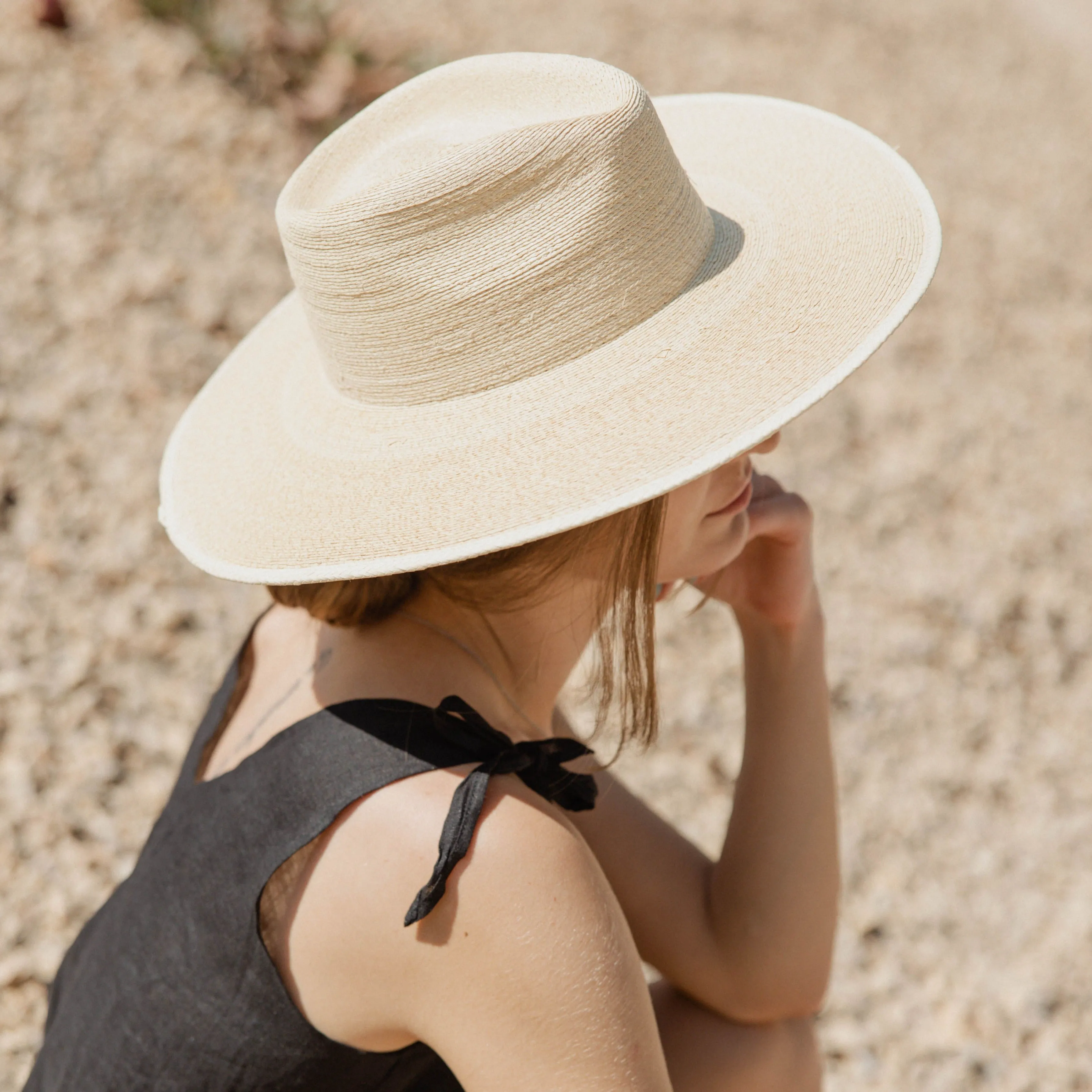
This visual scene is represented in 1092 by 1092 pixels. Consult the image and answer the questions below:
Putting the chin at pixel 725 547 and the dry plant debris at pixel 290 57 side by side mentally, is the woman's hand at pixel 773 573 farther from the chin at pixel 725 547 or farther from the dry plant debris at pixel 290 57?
the dry plant debris at pixel 290 57

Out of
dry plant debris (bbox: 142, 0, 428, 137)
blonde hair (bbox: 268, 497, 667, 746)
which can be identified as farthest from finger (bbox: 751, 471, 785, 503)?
dry plant debris (bbox: 142, 0, 428, 137)

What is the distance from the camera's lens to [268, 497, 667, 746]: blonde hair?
4.85 ft

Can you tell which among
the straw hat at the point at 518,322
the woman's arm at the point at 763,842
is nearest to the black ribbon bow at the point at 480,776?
the straw hat at the point at 518,322

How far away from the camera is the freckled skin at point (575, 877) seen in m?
1.31

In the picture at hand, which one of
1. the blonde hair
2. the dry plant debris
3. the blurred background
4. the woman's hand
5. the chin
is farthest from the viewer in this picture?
the dry plant debris

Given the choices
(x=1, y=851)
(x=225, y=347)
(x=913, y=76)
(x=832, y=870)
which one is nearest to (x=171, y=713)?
(x=1, y=851)

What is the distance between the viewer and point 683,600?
13.0ft

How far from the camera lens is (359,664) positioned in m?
1.54

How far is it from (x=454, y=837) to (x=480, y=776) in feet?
0.27

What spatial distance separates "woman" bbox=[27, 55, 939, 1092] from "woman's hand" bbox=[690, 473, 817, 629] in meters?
0.31

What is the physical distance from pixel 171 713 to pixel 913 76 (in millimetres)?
6483

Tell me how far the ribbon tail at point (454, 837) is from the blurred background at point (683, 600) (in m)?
0.93

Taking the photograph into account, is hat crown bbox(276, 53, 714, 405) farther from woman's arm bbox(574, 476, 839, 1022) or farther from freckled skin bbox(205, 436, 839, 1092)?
woman's arm bbox(574, 476, 839, 1022)

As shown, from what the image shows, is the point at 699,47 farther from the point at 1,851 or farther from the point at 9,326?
the point at 1,851
